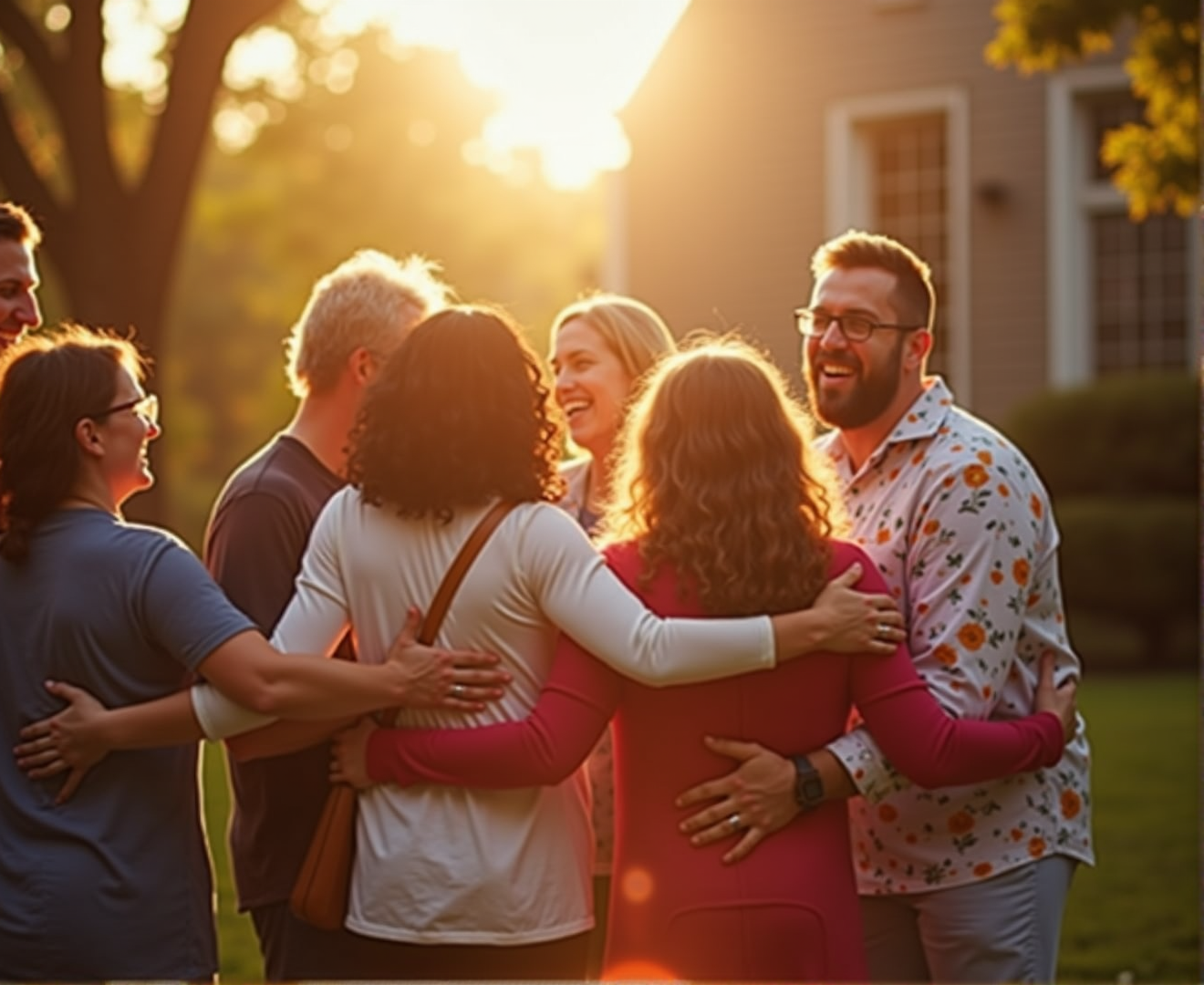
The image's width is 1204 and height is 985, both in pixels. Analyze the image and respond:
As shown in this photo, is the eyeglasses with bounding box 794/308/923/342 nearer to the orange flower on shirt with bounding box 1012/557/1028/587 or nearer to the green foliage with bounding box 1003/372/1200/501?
the orange flower on shirt with bounding box 1012/557/1028/587

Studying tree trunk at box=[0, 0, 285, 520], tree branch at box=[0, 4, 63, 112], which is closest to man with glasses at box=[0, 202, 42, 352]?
tree trunk at box=[0, 0, 285, 520]

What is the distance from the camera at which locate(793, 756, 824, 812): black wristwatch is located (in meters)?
3.47

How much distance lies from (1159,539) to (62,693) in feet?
48.3

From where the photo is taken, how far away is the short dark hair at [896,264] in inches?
163

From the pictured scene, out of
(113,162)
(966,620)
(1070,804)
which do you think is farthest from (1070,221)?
(966,620)

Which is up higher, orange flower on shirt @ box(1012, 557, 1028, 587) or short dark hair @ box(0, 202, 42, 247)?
short dark hair @ box(0, 202, 42, 247)

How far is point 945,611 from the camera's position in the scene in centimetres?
387

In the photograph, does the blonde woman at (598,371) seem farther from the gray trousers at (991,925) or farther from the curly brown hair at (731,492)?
the curly brown hair at (731,492)

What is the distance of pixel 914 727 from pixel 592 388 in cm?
149

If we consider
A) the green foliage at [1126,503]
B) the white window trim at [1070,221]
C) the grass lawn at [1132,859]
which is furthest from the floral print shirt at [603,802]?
the white window trim at [1070,221]

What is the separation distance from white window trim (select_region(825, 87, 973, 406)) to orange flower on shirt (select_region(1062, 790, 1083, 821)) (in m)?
15.2

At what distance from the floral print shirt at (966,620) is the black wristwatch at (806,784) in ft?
1.21

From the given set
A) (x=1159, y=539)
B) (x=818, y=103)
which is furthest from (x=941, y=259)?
(x=1159, y=539)

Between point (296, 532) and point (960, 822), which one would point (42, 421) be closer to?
point (296, 532)
